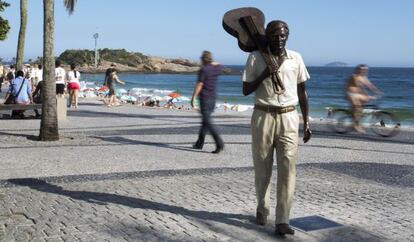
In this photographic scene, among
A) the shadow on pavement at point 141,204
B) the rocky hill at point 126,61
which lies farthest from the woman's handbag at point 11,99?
the rocky hill at point 126,61

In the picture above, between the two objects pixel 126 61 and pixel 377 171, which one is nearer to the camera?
pixel 377 171

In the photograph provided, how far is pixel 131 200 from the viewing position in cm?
586

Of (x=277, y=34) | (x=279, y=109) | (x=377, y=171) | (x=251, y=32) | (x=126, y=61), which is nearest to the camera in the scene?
(x=277, y=34)

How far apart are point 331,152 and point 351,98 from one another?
3465 mm

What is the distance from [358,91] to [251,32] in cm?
868

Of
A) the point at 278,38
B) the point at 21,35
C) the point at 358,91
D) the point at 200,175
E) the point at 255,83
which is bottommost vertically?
the point at 200,175

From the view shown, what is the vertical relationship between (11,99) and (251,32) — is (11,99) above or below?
below

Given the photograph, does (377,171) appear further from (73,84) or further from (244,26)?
(73,84)

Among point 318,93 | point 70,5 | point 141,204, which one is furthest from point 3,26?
point 318,93

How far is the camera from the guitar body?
4.86 meters

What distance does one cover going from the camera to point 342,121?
43.8 feet

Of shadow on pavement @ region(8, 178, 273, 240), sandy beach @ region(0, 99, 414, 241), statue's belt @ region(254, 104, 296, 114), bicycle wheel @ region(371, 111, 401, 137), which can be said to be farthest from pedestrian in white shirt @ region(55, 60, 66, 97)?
statue's belt @ region(254, 104, 296, 114)

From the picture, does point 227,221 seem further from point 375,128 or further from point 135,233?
point 375,128

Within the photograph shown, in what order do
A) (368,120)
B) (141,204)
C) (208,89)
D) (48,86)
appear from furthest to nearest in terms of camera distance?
(368,120), (48,86), (208,89), (141,204)
